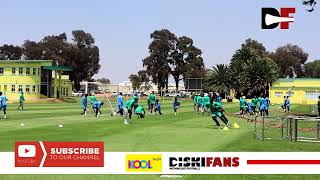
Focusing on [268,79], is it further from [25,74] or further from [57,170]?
[57,170]

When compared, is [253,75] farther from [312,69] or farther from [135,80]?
[312,69]

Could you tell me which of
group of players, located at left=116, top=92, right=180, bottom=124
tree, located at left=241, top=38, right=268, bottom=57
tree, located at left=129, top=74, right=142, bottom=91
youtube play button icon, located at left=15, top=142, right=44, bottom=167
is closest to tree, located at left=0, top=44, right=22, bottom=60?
tree, located at left=129, top=74, right=142, bottom=91

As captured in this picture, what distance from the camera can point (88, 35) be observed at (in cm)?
15188

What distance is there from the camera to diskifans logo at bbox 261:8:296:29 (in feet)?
29.3

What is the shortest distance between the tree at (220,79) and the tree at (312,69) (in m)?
46.4

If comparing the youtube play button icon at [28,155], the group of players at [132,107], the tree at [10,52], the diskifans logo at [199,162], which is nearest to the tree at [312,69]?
the tree at [10,52]

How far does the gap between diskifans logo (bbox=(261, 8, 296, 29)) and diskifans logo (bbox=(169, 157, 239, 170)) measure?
2761mm

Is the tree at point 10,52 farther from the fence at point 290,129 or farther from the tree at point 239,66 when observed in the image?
the fence at point 290,129

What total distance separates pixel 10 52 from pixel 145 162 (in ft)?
524

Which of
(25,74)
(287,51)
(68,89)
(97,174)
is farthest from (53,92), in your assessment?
(97,174)

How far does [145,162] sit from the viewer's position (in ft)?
33.5

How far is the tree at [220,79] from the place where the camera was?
115 m

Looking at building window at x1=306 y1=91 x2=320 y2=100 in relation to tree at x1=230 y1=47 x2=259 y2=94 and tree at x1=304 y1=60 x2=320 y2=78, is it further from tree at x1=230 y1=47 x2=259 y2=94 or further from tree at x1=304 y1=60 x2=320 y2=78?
tree at x1=304 y1=60 x2=320 y2=78

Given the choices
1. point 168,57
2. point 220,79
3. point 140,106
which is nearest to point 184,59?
point 168,57
